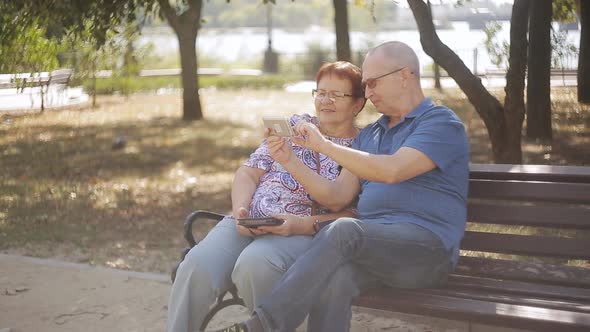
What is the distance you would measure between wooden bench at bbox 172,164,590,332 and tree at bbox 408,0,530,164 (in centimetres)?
252

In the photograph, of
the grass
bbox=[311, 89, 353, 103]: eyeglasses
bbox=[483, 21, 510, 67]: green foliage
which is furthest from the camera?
bbox=[483, 21, 510, 67]: green foliage

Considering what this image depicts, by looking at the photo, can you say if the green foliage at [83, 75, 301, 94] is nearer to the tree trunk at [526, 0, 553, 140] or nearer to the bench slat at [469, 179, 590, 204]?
the tree trunk at [526, 0, 553, 140]

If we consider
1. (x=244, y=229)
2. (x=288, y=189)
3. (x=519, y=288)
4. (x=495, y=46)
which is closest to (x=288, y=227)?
(x=244, y=229)

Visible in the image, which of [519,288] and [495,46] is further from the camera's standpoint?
[495,46]

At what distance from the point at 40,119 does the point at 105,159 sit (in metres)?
3.20

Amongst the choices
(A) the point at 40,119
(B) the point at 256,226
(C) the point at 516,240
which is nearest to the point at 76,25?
(A) the point at 40,119

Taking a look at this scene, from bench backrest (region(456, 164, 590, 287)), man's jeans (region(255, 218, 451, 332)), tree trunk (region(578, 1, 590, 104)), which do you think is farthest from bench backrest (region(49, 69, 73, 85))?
man's jeans (region(255, 218, 451, 332))

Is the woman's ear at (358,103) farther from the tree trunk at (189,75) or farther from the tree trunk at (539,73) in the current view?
the tree trunk at (189,75)

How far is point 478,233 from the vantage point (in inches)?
160

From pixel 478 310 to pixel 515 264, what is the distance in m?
0.71

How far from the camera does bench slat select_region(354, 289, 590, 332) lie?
318 cm

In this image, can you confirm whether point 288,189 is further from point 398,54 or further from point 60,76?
point 60,76

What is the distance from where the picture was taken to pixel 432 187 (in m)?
3.73

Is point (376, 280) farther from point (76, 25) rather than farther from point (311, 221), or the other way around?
point (76, 25)
